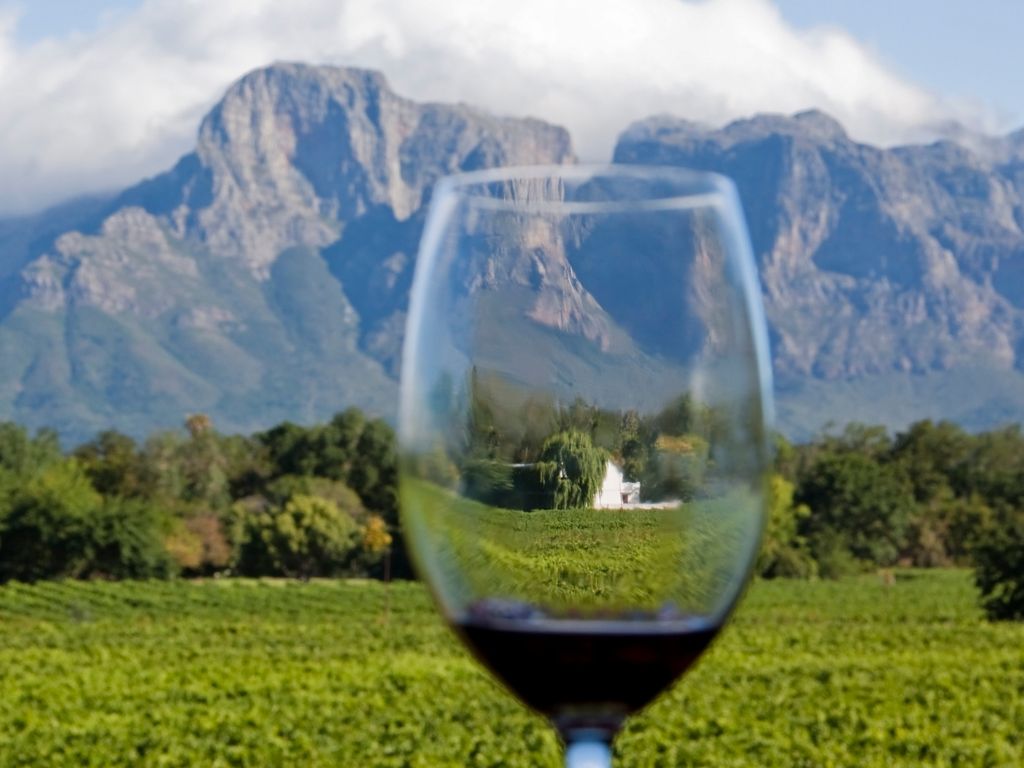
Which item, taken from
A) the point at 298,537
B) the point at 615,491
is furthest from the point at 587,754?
the point at 298,537

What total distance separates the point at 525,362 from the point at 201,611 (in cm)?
4514

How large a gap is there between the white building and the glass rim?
18 cm

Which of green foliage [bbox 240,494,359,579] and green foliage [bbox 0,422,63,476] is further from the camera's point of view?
green foliage [bbox 0,422,63,476]

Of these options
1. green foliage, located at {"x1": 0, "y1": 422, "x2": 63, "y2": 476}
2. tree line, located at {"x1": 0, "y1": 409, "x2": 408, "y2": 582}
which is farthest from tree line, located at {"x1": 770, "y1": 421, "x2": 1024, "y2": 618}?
green foliage, located at {"x1": 0, "y1": 422, "x2": 63, "y2": 476}

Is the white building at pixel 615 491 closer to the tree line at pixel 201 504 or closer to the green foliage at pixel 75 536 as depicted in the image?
the tree line at pixel 201 504

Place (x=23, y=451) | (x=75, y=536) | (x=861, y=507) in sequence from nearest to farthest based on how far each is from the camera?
(x=75, y=536) → (x=861, y=507) → (x=23, y=451)

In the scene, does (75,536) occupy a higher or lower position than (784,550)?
lower

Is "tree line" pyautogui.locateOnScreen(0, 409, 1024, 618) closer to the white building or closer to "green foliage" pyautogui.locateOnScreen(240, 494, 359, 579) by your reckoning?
"green foliage" pyautogui.locateOnScreen(240, 494, 359, 579)

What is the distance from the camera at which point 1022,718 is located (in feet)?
46.4

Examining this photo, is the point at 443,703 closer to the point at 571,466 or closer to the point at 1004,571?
the point at 571,466

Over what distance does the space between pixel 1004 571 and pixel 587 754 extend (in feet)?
119

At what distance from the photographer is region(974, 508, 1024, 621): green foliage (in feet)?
114

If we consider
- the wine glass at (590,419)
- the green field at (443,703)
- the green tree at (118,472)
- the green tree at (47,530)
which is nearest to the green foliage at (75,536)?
the green tree at (47,530)

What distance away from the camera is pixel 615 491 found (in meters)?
1.03
